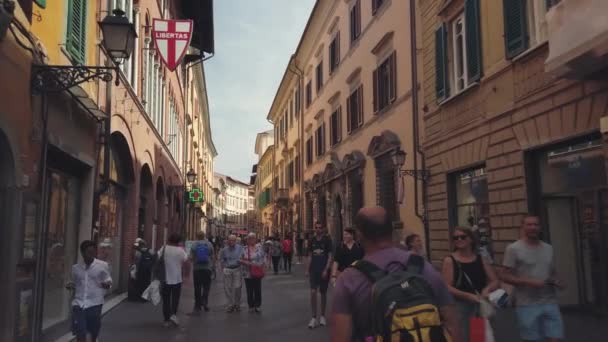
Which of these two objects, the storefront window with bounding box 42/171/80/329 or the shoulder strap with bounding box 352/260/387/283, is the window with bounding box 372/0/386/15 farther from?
the shoulder strap with bounding box 352/260/387/283

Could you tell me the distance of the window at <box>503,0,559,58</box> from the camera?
950 centimetres

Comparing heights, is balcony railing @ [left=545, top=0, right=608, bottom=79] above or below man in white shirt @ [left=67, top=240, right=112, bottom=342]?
above

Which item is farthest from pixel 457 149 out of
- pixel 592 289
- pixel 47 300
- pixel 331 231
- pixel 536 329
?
pixel 331 231

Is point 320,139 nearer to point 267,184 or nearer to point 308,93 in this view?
point 308,93

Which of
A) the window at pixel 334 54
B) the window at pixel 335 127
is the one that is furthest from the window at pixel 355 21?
the window at pixel 335 127

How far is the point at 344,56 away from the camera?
80.2 feet

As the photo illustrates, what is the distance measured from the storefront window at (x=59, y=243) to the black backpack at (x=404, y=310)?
7540 millimetres

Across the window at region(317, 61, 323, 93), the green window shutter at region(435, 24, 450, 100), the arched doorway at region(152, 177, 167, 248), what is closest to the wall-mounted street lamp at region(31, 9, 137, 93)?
the green window shutter at region(435, 24, 450, 100)

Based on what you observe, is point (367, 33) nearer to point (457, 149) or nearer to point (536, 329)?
point (457, 149)

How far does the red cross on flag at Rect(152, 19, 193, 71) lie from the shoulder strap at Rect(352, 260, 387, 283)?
11864mm

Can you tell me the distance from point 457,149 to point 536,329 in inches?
294

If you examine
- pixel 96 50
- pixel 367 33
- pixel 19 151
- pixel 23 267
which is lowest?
pixel 23 267

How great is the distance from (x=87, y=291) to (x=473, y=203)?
27.1 ft

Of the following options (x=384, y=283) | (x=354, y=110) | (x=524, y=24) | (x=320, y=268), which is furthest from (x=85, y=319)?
(x=354, y=110)
